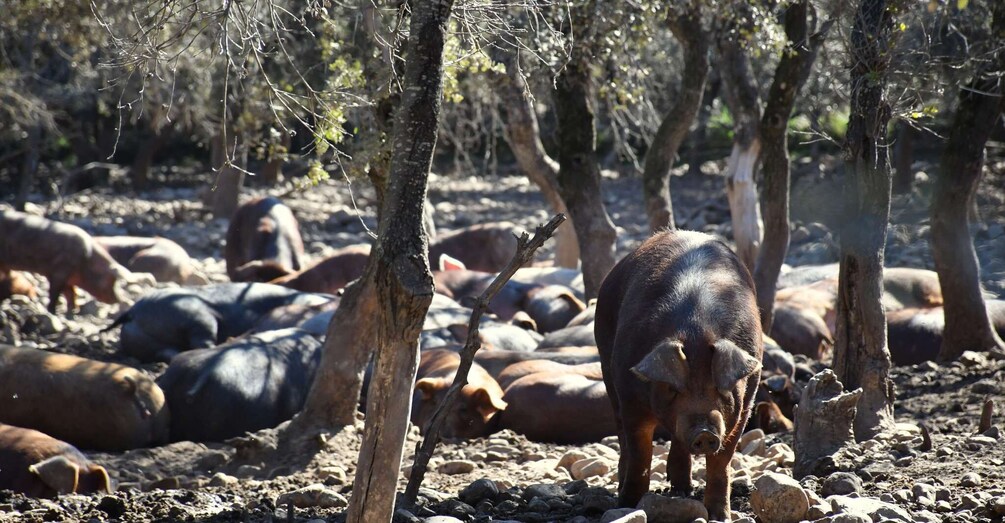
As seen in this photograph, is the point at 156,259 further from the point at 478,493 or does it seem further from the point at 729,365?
the point at 729,365

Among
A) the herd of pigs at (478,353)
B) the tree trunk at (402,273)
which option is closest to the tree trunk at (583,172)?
the herd of pigs at (478,353)

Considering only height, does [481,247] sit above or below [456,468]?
above

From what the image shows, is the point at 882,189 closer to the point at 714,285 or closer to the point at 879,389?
the point at 879,389

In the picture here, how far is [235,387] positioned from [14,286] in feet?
26.9

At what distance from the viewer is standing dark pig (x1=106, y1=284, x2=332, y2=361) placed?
1131 cm

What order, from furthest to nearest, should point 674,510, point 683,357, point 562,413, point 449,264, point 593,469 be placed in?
point 449,264 → point 562,413 → point 593,469 → point 674,510 → point 683,357

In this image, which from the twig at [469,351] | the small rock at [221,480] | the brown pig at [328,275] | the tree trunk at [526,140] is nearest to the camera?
the twig at [469,351]

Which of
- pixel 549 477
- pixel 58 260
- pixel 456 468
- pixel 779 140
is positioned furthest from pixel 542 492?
pixel 58 260

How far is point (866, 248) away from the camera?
21.9 ft

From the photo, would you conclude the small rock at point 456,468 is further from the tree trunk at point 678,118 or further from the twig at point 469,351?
the tree trunk at point 678,118

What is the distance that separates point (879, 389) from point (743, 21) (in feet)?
11.4

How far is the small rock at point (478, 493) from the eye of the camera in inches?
220

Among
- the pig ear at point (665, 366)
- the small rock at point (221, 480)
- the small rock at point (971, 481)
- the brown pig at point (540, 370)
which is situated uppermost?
the pig ear at point (665, 366)

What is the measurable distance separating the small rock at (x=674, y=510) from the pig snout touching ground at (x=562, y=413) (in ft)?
10.2
